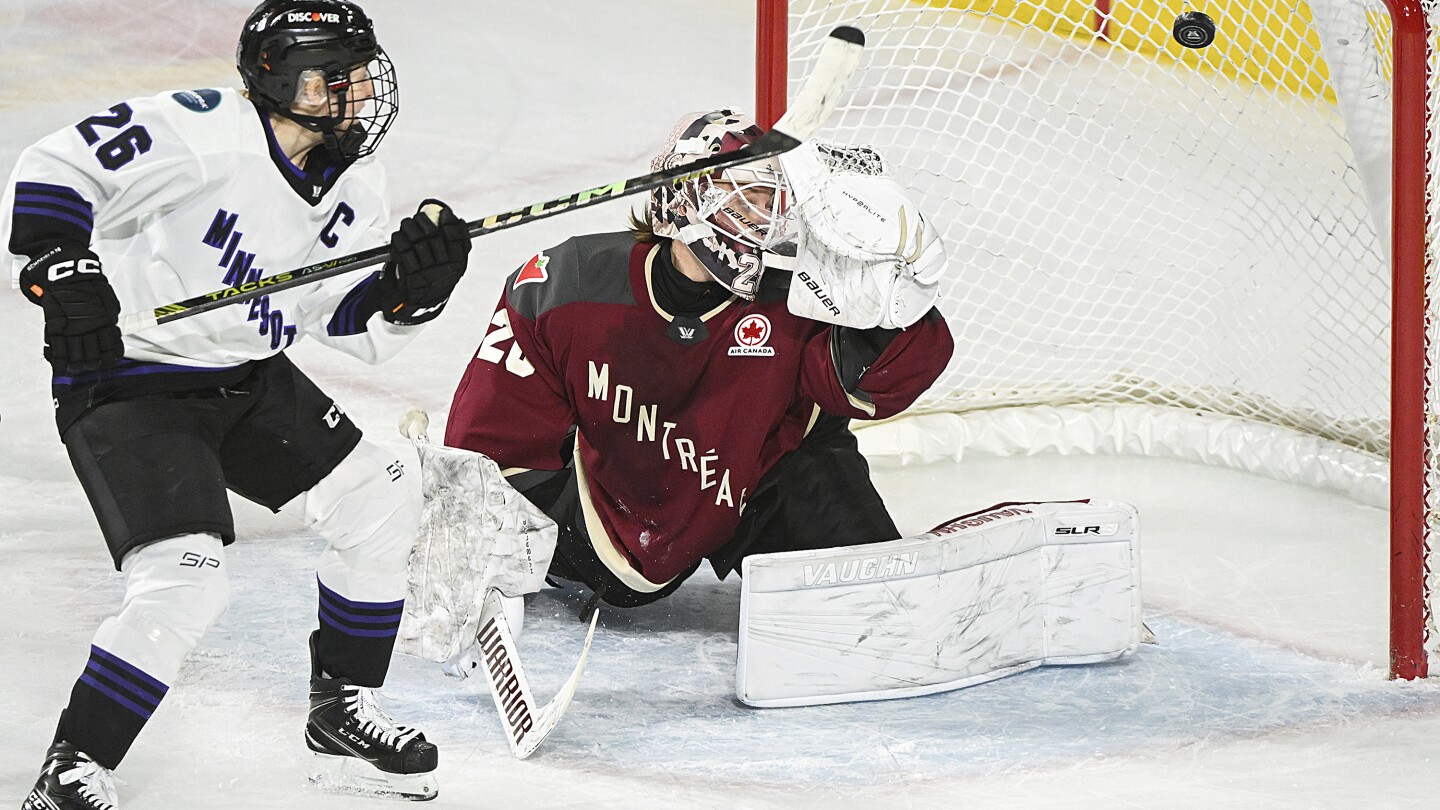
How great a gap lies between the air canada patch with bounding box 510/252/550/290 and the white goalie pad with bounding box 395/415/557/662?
0.32 m

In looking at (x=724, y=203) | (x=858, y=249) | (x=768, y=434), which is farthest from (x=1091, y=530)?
(x=724, y=203)

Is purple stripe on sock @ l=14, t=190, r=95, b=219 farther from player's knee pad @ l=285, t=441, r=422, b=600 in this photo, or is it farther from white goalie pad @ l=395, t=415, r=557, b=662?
white goalie pad @ l=395, t=415, r=557, b=662

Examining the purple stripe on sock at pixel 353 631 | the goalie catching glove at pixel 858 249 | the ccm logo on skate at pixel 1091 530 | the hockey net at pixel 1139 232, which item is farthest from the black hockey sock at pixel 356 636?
the hockey net at pixel 1139 232

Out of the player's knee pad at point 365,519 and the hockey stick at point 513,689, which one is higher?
the player's knee pad at point 365,519

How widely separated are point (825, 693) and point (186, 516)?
3.37ft

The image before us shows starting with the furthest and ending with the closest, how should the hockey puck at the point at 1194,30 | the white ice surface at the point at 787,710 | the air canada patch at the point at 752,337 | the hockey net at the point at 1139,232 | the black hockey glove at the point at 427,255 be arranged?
the hockey net at the point at 1139,232
the hockey puck at the point at 1194,30
the air canada patch at the point at 752,337
the white ice surface at the point at 787,710
the black hockey glove at the point at 427,255

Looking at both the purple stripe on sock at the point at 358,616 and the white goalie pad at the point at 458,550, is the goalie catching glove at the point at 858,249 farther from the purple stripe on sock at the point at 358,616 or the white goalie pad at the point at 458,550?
the purple stripe on sock at the point at 358,616

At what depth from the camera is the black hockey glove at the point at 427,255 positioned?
2.10 metres

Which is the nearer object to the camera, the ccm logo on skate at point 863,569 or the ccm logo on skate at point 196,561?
the ccm logo on skate at point 196,561

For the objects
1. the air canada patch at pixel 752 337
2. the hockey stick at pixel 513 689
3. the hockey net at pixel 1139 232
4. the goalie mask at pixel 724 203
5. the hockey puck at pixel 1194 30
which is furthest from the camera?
the hockey net at pixel 1139 232

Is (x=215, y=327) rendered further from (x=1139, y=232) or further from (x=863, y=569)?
(x=1139, y=232)

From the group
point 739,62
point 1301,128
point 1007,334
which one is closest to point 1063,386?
point 1007,334

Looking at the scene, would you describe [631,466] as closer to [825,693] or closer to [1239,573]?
[825,693]

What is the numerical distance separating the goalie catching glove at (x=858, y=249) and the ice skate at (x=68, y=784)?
1184mm
